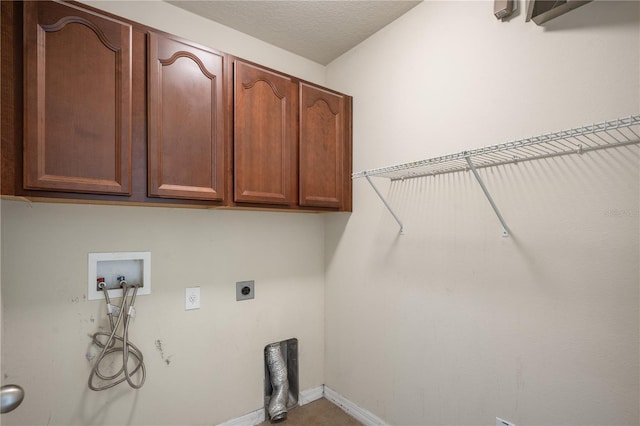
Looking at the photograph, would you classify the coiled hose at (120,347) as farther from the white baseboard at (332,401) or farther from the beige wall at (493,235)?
the beige wall at (493,235)

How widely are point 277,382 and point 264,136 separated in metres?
1.52

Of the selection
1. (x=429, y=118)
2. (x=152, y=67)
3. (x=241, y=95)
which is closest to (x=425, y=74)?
(x=429, y=118)

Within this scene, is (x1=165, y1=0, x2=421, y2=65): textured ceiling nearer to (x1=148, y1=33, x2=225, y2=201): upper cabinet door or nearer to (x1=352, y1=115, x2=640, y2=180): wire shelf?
(x1=148, y1=33, x2=225, y2=201): upper cabinet door

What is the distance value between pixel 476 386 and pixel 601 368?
1.64ft

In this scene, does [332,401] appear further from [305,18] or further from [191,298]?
[305,18]

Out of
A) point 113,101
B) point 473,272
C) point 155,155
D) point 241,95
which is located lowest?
point 473,272

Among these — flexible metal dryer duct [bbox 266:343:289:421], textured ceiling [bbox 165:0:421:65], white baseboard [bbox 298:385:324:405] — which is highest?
textured ceiling [bbox 165:0:421:65]

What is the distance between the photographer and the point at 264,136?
67.5 inches

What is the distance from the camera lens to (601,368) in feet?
3.63

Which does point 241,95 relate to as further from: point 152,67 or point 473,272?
point 473,272

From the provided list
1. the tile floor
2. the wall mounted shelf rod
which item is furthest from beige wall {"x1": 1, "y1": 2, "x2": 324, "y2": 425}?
the wall mounted shelf rod

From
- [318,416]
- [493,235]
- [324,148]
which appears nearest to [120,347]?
[318,416]

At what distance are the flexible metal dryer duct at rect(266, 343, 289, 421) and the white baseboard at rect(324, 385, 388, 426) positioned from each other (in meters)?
0.34

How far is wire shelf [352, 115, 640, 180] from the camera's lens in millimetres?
895
